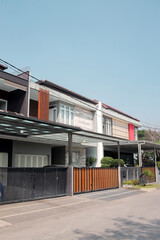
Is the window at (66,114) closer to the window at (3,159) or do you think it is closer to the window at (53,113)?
the window at (53,113)

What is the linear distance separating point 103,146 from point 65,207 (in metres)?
16.6

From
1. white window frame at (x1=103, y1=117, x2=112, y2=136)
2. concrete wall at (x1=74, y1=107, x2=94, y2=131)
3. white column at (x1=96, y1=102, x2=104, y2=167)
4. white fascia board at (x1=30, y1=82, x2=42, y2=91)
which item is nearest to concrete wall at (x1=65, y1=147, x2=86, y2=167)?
white column at (x1=96, y1=102, x2=104, y2=167)

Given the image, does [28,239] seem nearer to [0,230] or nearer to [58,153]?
[0,230]

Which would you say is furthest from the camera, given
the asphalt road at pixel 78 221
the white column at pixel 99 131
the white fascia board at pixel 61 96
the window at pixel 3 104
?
the white column at pixel 99 131

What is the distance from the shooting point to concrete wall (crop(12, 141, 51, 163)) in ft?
60.3

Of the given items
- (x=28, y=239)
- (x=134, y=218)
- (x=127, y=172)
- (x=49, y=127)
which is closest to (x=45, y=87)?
(x=49, y=127)

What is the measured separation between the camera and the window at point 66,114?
71.1ft

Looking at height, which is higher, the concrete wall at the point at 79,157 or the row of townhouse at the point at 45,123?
the row of townhouse at the point at 45,123

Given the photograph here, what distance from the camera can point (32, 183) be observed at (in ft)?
35.8

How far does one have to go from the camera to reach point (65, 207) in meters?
9.71

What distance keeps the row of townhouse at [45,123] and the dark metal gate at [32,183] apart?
1.73 meters

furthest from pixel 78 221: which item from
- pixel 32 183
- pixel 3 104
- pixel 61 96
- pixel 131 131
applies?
pixel 131 131

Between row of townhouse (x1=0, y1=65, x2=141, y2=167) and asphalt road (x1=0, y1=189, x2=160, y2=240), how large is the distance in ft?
12.0

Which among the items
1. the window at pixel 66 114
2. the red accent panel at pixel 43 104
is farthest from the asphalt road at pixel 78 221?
the window at pixel 66 114
